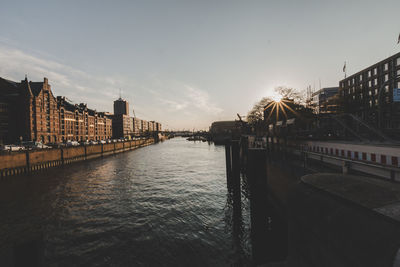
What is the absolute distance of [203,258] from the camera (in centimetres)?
746

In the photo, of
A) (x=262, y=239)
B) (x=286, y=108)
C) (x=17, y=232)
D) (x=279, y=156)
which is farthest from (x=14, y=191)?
(x=286, y=108)

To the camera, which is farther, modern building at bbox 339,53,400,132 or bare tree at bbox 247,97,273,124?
bare tree at bbox 247,97,273,124

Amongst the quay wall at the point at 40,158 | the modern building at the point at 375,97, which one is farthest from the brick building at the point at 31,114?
the modern building at the point at 375,97

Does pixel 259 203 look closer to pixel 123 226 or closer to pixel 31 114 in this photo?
pixel 123 226

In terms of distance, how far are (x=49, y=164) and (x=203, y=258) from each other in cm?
3461

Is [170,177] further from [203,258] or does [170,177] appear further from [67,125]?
[67,125]

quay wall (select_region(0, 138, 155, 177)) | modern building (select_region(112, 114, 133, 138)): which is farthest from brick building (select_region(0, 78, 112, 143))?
modern building (select_region(112, 114, 133, 138))

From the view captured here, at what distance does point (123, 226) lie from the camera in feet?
33.9

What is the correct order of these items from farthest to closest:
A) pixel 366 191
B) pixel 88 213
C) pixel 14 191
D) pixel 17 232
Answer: pixel 14 191
pixel 88 213
pixel 17 232
pixel 366 191

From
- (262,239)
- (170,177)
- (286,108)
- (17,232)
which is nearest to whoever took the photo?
(262,239)

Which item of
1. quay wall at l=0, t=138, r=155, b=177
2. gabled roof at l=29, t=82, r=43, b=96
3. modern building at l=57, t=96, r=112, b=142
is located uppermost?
gabled roof at l=29, t=82, r=43, b=96

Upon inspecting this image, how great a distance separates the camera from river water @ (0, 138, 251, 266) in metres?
7.52

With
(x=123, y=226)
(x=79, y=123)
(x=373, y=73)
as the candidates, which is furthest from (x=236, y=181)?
(x=79, y=123)

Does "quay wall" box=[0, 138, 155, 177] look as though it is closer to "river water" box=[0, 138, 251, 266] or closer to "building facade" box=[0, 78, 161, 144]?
"river water" box=[0, 138, 251, 266]
